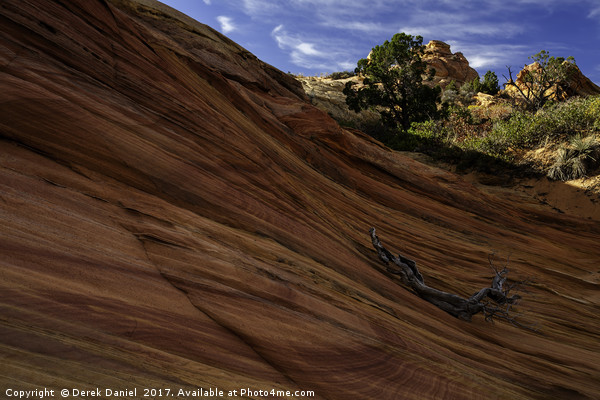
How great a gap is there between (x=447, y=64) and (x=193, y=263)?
190 ft

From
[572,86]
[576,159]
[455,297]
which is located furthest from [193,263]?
[572,86]

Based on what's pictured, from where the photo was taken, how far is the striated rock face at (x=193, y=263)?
2.06 meters

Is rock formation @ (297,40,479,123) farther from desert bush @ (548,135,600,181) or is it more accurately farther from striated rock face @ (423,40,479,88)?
desert bush @ (548,135,600,181)

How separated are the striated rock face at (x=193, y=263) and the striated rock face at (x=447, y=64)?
48870 millimetres

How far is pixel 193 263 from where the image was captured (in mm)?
2953

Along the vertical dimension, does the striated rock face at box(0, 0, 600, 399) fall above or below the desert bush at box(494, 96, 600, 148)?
below

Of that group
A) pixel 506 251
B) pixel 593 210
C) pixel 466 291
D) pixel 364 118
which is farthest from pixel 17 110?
pixel 364 118

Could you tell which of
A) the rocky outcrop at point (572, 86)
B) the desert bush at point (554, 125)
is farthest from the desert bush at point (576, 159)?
the rocky outcrop at point (572, 86)

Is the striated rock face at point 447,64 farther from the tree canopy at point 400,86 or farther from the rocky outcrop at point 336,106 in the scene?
the tree canopy at point 400,86

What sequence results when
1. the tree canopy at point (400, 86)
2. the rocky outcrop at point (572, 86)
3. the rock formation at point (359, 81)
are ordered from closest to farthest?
the tree canopy at point (400, 86) < the rock formation at point (359, 81) < the rocky outcrop at point (572, 86)

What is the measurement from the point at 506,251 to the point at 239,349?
28.0ft

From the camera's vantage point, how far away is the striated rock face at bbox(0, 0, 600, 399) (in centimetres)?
206

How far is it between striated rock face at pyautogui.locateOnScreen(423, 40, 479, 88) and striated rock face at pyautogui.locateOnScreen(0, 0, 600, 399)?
4887cm

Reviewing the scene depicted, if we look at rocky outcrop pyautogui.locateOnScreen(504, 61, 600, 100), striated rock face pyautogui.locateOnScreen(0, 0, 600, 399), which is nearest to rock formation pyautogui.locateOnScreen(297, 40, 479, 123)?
rocky outcrop pyautogui.locateOnScreen(504, 61, 600, 100)
